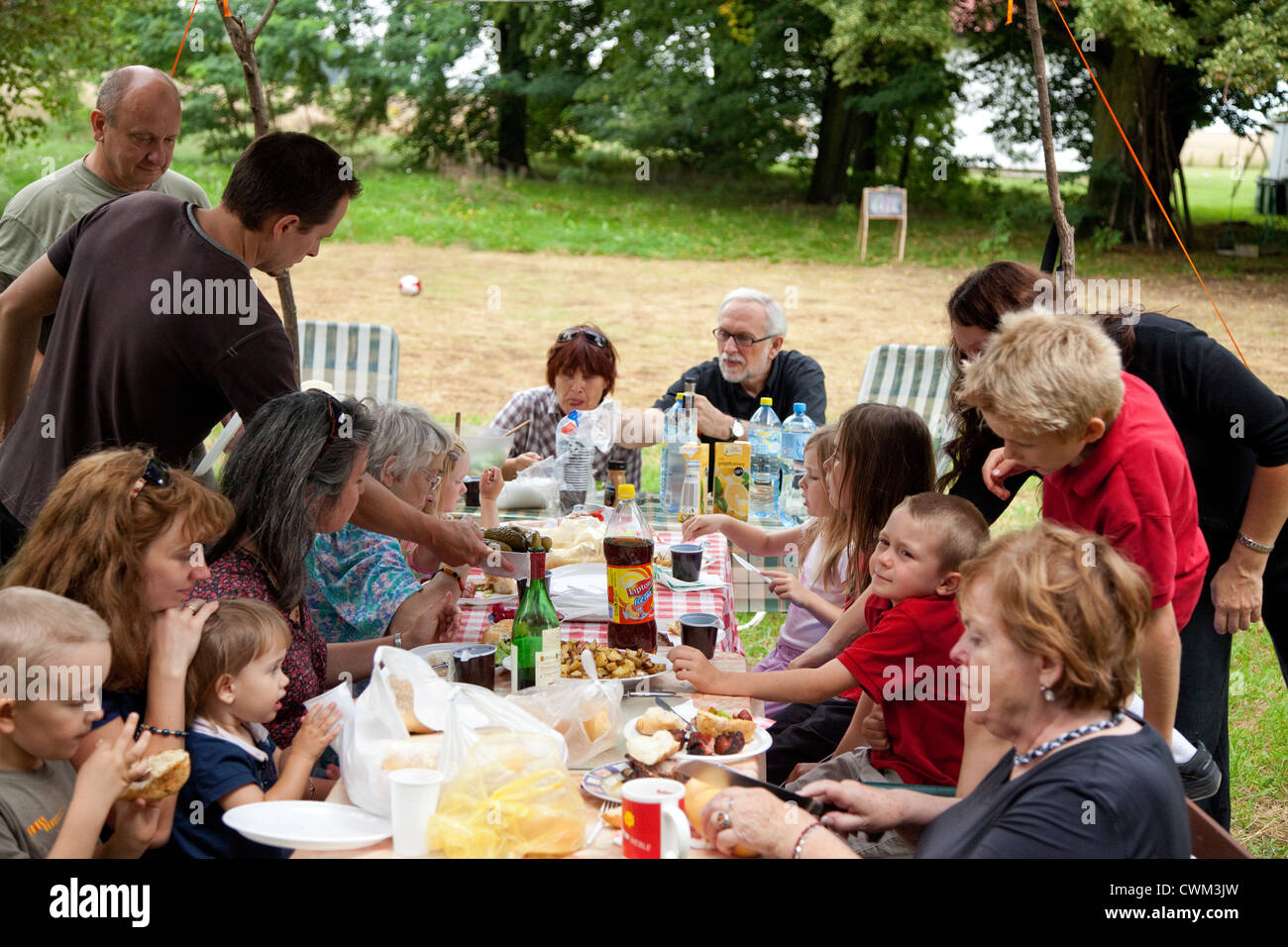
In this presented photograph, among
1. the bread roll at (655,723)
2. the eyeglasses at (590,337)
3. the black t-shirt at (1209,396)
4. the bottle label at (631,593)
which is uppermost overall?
the black t-shirt at (1209,396)

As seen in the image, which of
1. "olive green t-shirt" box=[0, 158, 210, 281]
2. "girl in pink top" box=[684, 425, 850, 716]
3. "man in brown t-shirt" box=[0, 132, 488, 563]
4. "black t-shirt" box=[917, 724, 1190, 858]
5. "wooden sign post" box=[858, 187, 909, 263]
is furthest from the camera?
"wooden sign post" box=[858, 187, 909, 263]

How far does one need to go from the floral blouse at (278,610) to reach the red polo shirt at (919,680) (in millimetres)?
1190

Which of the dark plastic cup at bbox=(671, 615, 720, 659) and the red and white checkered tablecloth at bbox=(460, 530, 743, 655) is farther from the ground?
the dark plastic cup at bbox=(671, 615, 720, 659)

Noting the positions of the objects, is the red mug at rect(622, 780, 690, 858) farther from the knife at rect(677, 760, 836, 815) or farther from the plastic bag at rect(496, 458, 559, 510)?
the plastic bag at rect(496, 458, 559, 510)

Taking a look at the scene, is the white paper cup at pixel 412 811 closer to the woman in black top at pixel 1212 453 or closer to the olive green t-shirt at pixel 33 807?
the olive green t-shirt at pixel 33 807

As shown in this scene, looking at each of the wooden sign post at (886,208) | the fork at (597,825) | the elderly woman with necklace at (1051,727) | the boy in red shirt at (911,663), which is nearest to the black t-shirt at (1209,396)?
the boy in red shirt at (911,663)

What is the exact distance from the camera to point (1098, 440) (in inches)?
91.1

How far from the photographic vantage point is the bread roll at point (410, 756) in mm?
1979

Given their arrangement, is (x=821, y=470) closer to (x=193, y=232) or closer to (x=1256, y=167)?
(x=193, y=232)

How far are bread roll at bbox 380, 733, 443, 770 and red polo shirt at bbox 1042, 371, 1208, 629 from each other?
4.50 ft

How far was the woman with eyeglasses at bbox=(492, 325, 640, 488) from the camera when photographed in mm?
4828

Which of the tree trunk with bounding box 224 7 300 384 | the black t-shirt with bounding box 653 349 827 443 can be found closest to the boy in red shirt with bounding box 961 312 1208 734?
the tree trunk with bounding box 224 7 300 384

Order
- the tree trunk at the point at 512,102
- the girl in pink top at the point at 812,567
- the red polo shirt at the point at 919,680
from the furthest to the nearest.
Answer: the tree trunk at the point at 512,102, the girl in pink top at the point at 812,567, the red polo shirt at the point at 919,680

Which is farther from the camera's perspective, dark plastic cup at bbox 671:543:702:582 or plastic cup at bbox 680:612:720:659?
dark plastic cup at bbox 671:543:702:582
